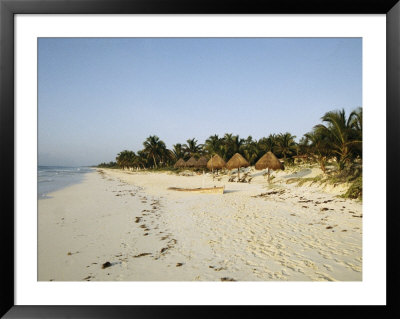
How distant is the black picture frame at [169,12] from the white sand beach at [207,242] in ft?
0.88

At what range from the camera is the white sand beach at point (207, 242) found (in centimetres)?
215

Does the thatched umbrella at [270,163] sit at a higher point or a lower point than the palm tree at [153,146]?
lower

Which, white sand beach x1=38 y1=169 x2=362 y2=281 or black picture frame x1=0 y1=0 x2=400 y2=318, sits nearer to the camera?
black picture frame x1=0 y1=0 x2=400 y2=318

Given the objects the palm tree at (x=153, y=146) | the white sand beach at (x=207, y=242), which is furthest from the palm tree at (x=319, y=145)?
the palm tree at (x=153, y=146)

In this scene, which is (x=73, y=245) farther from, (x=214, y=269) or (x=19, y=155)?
(x=214, y=269)

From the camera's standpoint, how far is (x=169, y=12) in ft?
5.71

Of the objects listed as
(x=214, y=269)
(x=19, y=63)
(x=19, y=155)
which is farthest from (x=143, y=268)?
(x=19, y=63)

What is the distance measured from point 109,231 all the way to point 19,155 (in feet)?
6.56

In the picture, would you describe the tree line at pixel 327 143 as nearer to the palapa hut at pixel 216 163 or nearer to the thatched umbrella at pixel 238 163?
the palapa hut at pixel 216 163

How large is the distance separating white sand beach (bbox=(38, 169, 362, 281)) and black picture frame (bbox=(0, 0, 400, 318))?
0.27 m

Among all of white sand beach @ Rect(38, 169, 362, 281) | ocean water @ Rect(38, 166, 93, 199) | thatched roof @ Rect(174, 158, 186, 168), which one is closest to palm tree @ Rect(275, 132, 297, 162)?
white sand beach @ Rect(38, 169, 362, 281)

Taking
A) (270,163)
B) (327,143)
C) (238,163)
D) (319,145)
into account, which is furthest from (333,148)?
(238,163)

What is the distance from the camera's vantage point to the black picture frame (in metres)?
1.67

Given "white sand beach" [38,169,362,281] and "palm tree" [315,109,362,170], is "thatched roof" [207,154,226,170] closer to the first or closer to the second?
"white sand beach" [38,169,362,281]
